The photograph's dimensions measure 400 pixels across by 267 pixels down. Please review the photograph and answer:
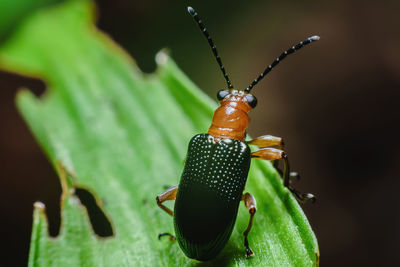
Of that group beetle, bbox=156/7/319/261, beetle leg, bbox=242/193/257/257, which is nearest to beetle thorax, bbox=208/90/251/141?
beetle, bbox=156/7/319/261

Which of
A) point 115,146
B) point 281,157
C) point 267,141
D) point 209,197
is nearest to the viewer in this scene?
point 209,197

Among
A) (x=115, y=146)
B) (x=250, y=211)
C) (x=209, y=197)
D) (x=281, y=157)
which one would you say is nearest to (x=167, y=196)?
(x=209, y=197)

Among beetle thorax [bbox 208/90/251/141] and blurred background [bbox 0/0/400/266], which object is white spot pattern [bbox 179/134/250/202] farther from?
blurred background [bbox 0/0/400/266]

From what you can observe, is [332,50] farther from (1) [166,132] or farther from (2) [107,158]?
(2) [107,158]

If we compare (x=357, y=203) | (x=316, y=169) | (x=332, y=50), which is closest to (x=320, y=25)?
(x=332, y=50)

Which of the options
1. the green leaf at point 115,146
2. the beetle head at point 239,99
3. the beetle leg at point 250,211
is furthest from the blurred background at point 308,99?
the beetle leg at point 250,211

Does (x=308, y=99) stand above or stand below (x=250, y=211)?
above

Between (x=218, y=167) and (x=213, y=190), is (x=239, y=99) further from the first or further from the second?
(x=213, y=190)
